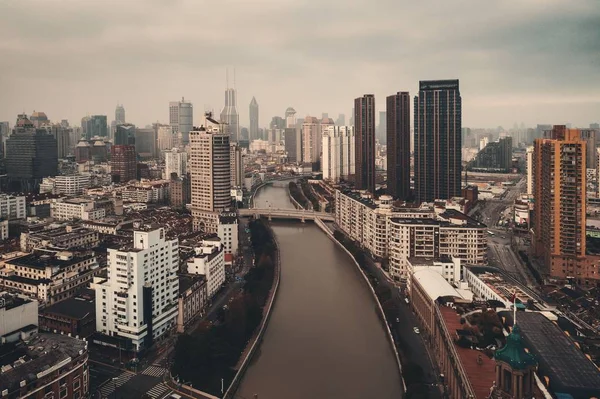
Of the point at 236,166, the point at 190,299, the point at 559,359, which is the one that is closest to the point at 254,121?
the point at 236,166

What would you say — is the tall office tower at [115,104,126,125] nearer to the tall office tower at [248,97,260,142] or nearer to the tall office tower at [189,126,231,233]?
the tall office tower at [248,97,260,142]


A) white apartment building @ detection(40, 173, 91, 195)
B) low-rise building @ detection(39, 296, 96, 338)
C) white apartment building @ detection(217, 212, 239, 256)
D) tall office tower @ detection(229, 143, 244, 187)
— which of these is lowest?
low-rise building @ detection(39, 296, 96, 338)

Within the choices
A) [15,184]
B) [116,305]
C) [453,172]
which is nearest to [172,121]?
[15,184]

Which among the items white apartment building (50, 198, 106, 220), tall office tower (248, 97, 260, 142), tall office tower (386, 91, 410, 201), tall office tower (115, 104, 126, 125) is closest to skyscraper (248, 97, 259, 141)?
tall office tower (248, 97, 260, 142)

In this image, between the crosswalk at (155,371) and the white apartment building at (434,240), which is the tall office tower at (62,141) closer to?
the white apartment building at (434,240)

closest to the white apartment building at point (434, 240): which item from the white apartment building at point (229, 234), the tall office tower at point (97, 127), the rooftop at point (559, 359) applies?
the white apartment building at point (229, 234)

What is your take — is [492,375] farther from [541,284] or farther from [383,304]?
[541,284]

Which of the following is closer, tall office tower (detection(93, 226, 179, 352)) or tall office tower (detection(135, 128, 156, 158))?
tall office tower (detection(93, 226, 179, 352))
